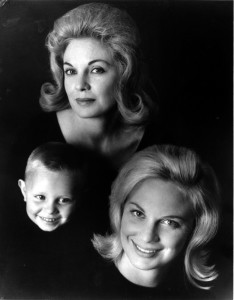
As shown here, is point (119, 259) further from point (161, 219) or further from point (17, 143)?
point (17, 143)

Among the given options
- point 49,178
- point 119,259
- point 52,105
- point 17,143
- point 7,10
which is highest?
point 7,10

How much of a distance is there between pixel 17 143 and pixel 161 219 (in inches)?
23.4

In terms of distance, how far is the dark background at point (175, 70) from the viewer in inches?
61.2

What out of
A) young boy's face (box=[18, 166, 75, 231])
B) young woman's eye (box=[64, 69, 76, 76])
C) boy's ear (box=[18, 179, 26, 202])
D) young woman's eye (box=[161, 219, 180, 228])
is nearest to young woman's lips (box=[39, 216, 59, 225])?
young boy's face (box=[18, 166, 75, 231])

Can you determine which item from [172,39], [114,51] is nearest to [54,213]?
[114,51]

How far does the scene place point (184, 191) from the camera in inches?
59.3

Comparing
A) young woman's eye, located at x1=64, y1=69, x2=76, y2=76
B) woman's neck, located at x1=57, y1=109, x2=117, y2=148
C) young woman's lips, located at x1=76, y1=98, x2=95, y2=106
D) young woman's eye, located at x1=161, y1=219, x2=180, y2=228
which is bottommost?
young woman's eye, located at x1=161, y1=219, x2=180, y2=228

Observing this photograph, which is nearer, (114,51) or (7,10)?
(114,51)

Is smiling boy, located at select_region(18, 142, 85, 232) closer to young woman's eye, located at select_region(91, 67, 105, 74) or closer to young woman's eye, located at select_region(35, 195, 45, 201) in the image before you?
young woman's eye, located at select_region(35, 195, 45, 201)

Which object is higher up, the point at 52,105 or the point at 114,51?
the point at 114,51

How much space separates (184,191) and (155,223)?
0.15 m

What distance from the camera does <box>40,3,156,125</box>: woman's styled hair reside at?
1.50 m

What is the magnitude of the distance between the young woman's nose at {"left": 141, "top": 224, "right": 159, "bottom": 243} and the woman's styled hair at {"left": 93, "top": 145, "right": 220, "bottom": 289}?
0.33 ft

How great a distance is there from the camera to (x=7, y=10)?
160cm
